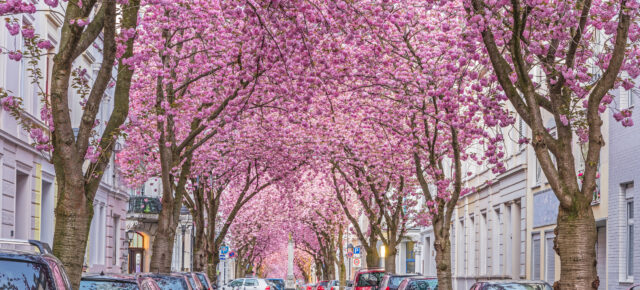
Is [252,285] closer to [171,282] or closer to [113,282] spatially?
[171,282]

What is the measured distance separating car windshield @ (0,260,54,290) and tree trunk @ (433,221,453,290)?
15254 mm

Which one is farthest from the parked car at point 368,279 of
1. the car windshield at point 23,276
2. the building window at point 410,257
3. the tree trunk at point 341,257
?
the building window at point 410,257

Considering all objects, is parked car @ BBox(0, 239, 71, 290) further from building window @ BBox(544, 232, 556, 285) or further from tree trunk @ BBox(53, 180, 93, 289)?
building window @ BBox(544, 232, 556, 285)

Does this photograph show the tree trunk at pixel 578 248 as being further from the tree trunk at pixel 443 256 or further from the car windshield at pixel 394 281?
the car windshield at pixel 394 281

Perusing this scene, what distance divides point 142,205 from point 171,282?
23314 millimetres

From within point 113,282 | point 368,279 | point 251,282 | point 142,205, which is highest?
point 142,205

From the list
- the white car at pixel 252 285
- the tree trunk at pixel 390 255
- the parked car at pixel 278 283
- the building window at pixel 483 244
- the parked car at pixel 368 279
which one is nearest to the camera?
the parked car at pixel 368 279

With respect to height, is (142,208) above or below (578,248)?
above

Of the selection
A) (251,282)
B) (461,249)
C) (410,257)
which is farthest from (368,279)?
(410,257)

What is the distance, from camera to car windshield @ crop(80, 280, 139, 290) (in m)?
12.3

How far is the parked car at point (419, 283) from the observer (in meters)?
22.2

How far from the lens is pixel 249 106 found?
21750 millimetres

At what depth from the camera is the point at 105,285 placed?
12539 millimetres

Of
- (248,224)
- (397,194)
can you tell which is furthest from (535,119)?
(248,224)
